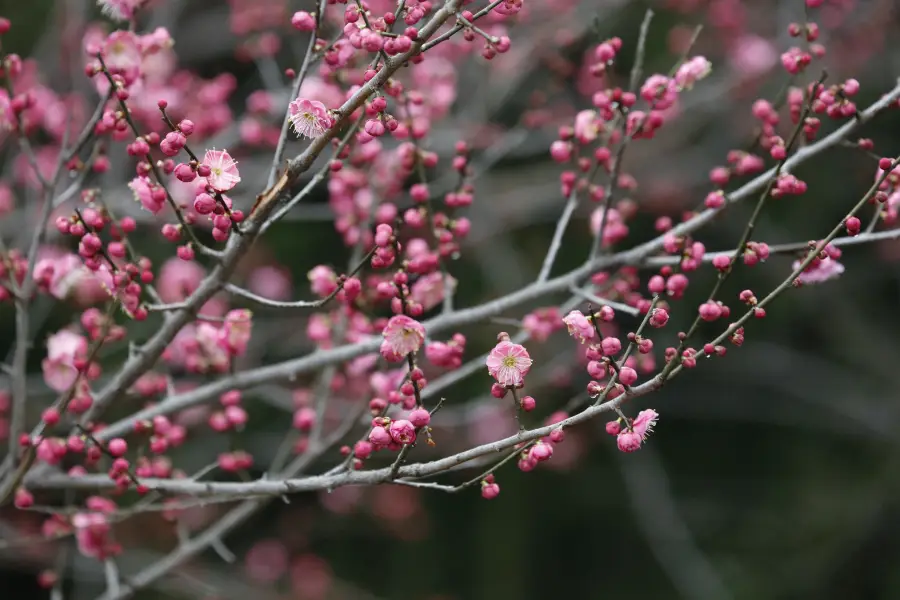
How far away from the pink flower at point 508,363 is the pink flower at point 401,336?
0.46ft

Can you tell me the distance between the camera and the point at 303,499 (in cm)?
571

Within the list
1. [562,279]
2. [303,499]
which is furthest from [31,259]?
[303,499]

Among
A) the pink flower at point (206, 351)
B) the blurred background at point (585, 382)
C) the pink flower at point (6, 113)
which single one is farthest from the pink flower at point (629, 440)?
the blurred background at point (585, 382)

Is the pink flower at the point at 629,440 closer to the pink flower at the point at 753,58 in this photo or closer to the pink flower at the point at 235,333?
the pink flower at the point at 235,333

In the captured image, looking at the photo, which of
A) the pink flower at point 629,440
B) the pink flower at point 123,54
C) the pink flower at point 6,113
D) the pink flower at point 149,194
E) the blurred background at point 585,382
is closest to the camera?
the pink flower at point 629,440

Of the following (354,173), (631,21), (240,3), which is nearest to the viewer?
(354,173)

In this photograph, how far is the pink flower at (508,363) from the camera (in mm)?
1471

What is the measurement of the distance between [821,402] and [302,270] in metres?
3.50

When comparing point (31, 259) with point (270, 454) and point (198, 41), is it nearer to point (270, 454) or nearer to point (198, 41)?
point (270, 454)

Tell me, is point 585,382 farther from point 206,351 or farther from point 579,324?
point 579,324

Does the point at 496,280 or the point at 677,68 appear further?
the point at 496,280

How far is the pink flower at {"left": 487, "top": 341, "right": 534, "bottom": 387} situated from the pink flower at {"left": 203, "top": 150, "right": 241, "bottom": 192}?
0.54 metres

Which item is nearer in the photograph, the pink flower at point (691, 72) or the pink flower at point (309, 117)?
the pink flower at point (309, 117)

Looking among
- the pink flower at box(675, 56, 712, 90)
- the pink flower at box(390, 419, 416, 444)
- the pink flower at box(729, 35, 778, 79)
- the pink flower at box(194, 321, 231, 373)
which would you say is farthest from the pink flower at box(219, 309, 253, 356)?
the pink flower at box(729, 35, 778, 79)
